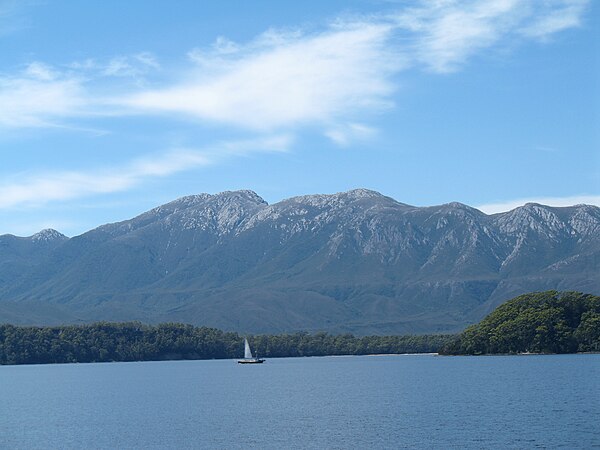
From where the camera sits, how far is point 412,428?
98.1m

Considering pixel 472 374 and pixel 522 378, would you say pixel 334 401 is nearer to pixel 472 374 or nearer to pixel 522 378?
pixel 522 378

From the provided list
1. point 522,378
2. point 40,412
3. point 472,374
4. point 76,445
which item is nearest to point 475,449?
point 76,445

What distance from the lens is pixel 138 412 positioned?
128250 mm

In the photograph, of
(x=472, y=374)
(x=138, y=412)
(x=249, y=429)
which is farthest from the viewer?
(x=472, y=374)

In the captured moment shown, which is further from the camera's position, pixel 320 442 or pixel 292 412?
pixel 292 412

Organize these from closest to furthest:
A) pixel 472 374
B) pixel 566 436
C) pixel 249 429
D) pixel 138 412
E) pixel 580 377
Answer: pixel 566 436 < pixel 249 429 < pixel 138 412 < pixel 580 377 < pixel 472 374

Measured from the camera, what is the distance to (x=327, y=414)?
379 feet

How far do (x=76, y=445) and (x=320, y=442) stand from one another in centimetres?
2496

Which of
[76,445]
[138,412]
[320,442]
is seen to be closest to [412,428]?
[320,442]

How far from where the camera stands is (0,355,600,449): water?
91.8m

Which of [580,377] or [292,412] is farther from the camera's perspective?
[580,377]

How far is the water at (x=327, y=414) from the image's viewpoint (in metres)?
91.8

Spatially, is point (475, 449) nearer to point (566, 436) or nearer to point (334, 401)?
point (566, 436)

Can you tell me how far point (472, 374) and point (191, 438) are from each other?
97.9 metres
